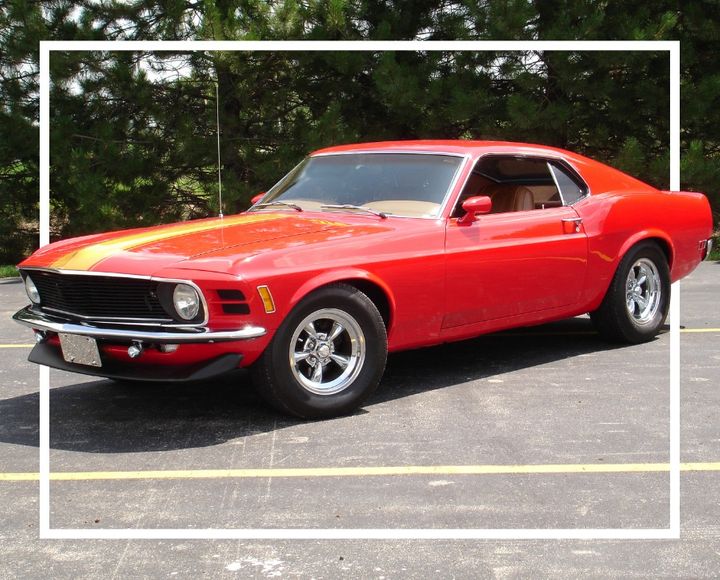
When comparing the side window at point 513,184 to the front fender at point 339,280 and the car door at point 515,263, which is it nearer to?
the car door at point 515,263

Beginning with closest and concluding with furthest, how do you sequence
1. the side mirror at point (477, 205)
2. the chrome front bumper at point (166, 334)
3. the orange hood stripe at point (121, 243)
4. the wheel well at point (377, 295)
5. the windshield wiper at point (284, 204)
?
the chrome front bumper at point (166, 334)
the orange hood stripe at point (121, 243)
the wheel well at point (377, 295)
the side mirror at point (477, 205)
the windshield wiper at point (284, 204)

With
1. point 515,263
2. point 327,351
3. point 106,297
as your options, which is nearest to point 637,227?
point 515,263

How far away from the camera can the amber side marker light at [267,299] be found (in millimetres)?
5152

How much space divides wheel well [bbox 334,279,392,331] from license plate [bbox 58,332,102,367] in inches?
53.6

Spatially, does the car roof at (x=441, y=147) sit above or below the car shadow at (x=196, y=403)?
above

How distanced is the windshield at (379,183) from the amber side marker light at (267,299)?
134cm

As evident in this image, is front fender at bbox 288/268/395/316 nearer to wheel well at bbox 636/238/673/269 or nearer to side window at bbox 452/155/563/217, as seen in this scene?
side window at bbox 452/155/563/217

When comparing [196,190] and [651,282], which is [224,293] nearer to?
[651,282]

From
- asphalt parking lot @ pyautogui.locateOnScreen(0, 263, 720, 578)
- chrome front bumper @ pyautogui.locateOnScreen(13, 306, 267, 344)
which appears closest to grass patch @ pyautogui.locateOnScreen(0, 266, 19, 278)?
asphalt parking lot @ pyautogui.locateOnScreen(0, 263, 720, 578)

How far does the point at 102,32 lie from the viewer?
1475 cm

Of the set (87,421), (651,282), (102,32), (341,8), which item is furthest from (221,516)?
(102,32)

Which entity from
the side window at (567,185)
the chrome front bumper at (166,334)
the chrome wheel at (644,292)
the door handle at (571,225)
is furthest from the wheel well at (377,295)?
the chrome wheel at (644,292)

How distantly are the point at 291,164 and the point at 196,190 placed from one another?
143 centimetres

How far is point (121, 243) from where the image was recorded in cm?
565
